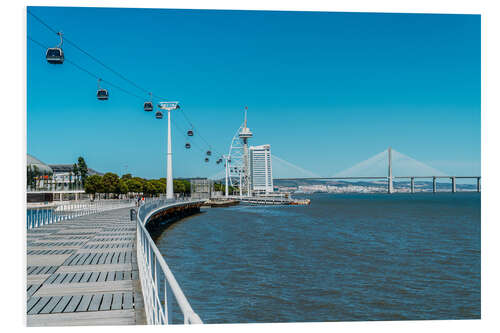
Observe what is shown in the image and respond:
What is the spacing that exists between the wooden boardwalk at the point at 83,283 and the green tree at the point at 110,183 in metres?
65.8

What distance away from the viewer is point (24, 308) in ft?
26.3

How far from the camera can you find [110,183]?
82375 mm

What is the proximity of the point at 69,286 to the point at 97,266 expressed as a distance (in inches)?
79.1

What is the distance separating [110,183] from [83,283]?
247 feet

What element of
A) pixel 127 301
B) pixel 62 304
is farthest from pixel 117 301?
pixel 62 304

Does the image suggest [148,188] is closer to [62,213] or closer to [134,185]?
[134,185]

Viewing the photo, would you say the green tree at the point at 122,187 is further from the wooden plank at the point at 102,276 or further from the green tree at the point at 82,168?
the wooden plank at the point at 102,276

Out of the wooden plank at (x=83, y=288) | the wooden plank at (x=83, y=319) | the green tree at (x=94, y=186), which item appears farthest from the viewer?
the green tree at (x=94, y=186)

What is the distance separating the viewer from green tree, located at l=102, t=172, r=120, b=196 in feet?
267

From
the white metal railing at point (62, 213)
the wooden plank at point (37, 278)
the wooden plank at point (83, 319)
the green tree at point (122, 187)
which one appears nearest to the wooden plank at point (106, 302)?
the wooden plank at point (83, 319)

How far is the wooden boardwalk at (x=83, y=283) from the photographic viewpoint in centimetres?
760

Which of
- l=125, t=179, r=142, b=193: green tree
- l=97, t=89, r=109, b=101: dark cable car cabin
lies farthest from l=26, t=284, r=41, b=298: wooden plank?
l=125, t=179, r=142, b=193: green tree
